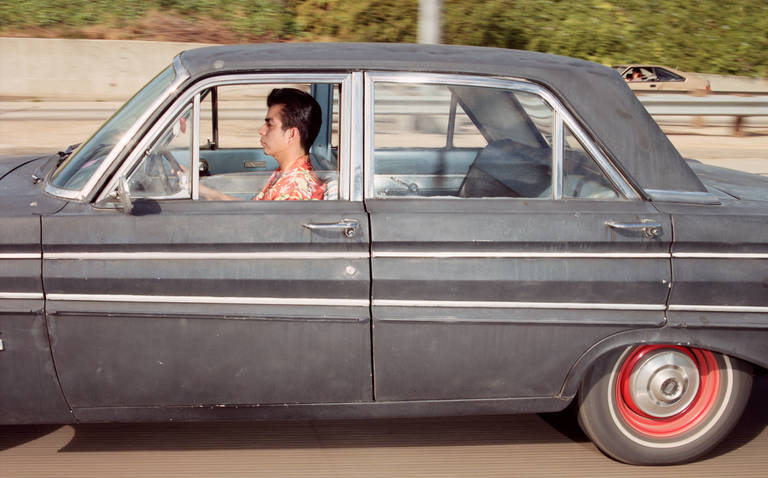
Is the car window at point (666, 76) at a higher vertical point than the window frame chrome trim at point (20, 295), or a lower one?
higher

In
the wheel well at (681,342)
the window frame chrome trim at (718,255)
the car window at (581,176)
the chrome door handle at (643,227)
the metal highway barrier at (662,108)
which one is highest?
the metal highway barrier at (662,108)

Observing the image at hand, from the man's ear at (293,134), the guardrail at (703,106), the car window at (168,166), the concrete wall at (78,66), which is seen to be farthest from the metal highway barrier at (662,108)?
the car window at (168,166)

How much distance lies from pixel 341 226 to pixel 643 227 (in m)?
1.14

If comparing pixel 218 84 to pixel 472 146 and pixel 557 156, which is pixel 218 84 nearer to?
pixel 472 146

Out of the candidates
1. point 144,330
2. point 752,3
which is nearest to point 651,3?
point 752,3

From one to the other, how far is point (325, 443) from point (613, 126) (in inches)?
69.7

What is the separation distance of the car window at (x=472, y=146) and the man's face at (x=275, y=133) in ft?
1.53

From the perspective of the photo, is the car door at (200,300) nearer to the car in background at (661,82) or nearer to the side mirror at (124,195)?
the side mirror at (124,195)

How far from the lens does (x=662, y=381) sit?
3479 mm

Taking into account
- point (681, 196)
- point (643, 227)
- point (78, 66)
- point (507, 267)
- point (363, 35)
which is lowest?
point (507, 267)

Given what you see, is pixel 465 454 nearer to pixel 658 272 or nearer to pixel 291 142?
pixel 658 272

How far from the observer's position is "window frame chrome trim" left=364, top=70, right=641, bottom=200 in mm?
3230

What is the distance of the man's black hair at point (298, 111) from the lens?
3.64 meters

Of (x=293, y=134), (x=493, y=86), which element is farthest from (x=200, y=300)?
(x=493, y=86)
